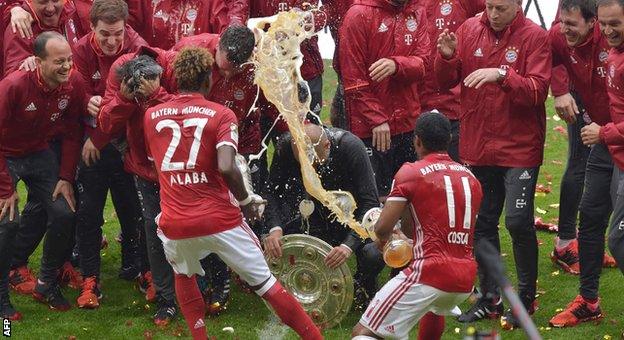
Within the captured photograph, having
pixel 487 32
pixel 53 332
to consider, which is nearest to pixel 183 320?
pixel 53 332

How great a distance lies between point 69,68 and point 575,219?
447cm

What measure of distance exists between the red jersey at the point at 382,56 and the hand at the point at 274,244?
4.37 feet

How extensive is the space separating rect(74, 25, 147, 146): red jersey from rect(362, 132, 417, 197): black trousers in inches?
81.2

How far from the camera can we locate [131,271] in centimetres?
945

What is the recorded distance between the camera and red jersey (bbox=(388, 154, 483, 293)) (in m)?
6.62

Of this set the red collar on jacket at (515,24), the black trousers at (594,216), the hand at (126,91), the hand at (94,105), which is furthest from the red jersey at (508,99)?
the hand at (94,105)

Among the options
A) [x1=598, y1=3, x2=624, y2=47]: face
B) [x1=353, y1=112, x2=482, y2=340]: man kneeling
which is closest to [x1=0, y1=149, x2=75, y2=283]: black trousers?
[x1=353, y1=112, x2=482, y2=340]: man kneeling

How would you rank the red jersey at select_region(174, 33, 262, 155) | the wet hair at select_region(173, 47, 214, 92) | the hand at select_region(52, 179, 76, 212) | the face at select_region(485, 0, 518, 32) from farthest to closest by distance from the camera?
the hand at select_region(52, 179, 76, 212) → the red jersey at select_region(174, 33, 262, 155) → the face at select_region(485, 0, 518, 32) → the wet hair at select_region(173, 47, 214, 92)

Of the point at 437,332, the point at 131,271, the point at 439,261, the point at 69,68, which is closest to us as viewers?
the point at 439,261

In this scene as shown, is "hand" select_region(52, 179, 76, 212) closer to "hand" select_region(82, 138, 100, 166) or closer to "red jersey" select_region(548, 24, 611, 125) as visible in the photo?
"hand" select_region(82, 138, 100, 166)

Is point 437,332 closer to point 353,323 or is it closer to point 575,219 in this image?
point 353,323

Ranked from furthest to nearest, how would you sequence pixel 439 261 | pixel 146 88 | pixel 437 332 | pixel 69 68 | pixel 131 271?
pixel 131 271, pixel 69 68, pixel 146 88, pixel 437 332, pixel 439 261

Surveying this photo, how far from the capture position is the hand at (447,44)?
8094 mm

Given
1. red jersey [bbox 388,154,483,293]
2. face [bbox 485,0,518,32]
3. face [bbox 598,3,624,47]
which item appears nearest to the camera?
red jersey [bbox 388,154,483,293]
